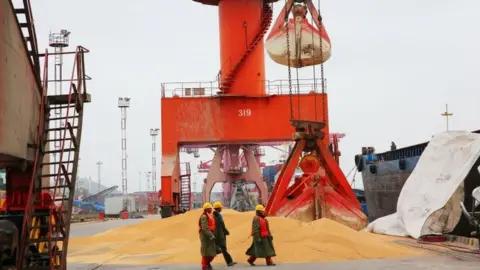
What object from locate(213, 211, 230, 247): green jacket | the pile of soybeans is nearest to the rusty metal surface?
locate(213, 211, 230, 247): green jacket

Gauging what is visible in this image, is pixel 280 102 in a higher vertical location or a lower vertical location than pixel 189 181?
higher

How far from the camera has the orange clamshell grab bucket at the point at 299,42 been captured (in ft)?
82.7

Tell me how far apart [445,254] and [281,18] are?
13.5m

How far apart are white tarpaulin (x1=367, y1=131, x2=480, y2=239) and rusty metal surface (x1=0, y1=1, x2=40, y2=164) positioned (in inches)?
463

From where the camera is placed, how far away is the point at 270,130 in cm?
2905

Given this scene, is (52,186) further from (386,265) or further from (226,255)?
(386,265)

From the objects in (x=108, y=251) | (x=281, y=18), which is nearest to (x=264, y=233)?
(x=108, y=251)

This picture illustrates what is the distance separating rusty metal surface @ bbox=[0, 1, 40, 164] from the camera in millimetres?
7934

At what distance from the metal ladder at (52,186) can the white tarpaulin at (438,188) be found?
420 inches

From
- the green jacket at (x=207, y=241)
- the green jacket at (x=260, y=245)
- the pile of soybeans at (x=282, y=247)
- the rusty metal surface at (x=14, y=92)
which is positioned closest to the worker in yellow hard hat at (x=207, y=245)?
the green jacket at (x=207, y=241)

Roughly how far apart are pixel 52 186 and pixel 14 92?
7.75 feet

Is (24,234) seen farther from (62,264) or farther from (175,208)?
(175,208)

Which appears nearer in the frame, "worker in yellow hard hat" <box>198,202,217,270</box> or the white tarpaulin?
"worker in yellow hard hat" <box>198,202,217,270</box>

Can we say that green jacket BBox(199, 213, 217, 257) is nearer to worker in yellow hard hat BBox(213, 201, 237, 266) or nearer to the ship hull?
worker in yellow hard hat BBox(213, 201, 237, 266)
